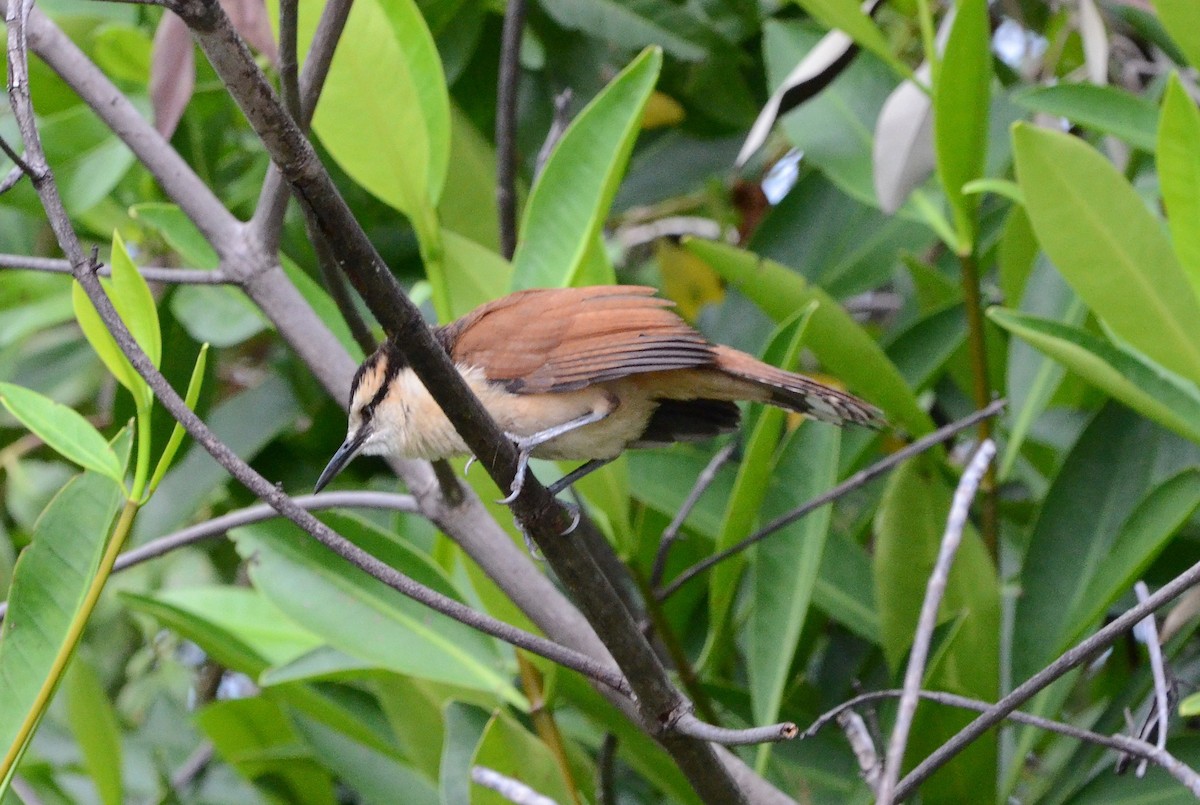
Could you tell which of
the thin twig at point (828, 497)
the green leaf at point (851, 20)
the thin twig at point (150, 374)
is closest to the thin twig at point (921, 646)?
the thin twig at point (828, 497)

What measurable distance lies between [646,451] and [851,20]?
3.31 feet

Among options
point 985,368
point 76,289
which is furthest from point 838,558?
point 76,289

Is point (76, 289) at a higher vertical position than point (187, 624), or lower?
higher

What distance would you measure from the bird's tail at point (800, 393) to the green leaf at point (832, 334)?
10.5 inches

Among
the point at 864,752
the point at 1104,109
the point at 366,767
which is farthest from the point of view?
the point at 366,767

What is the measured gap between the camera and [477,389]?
244 cm

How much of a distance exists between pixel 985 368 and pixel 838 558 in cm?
51

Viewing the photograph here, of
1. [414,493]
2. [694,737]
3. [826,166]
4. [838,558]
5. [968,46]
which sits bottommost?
[838,558]

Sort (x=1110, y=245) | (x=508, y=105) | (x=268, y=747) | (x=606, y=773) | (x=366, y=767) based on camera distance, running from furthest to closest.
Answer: (x=268, y=747), (x=508, y=105), (x=366, y=767), (x=606, y=773), (x=1110, y=245)

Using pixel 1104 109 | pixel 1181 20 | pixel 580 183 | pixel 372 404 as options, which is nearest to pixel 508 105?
pixel 580 183

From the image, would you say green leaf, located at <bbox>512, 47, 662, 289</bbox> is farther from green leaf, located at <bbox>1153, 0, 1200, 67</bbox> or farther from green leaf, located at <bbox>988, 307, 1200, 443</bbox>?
green leaf, located at <bbox>1153, 0, 1200, 67</bbox>

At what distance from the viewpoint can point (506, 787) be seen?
1.81 m

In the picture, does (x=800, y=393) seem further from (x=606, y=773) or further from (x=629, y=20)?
(x=629, y=20)

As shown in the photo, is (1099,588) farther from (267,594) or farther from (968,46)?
(267,594)
